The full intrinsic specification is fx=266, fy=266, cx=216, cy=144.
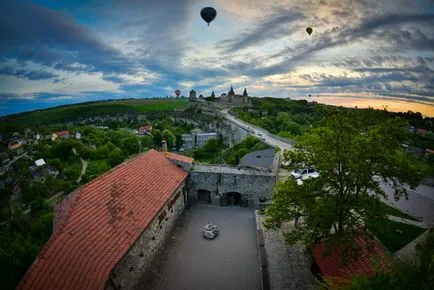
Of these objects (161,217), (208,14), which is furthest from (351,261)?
(208,14)

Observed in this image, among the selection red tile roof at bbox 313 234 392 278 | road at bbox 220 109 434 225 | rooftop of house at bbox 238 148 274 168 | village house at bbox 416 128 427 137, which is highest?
rooftop of house at bbox 238 148 274 168

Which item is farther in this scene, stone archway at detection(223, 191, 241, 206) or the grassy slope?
the grassy slope

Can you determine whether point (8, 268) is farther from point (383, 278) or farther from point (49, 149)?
point (49, 149)

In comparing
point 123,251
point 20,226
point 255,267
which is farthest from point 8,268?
point 20,226

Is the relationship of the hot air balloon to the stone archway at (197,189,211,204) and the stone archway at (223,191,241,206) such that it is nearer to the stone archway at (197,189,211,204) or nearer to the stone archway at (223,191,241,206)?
the stone archway at (197,189,211,204)

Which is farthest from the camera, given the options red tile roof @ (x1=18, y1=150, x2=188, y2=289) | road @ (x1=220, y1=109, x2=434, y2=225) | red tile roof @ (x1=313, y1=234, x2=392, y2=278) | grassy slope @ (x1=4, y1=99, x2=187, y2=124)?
grassy slope @ (x1=4, y1=99, x2=187, y2=124)

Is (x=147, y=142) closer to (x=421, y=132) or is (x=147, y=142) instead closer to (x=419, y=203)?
(x=421, y=132)

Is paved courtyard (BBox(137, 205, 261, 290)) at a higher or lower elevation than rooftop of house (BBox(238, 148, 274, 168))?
lower

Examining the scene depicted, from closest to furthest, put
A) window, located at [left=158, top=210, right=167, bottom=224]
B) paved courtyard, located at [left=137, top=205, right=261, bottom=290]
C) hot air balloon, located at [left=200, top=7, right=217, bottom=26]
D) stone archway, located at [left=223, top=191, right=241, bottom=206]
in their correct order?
paved courtyard, located at [left=137, top=205, right=261, bottom=290]
window, located at [left=158, top=210, right=167, bottom=224]
stone archway, located at [left=223, top=191, right=241, bottom=206]
hot air balloon, located at [left=200, top=7, right=217, bottom=26]

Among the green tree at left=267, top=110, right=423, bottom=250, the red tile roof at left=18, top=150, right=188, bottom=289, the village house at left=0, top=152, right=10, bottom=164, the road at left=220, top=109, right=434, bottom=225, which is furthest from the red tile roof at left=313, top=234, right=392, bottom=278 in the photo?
the village house at left=0, top=152, right=10, bottom=164
